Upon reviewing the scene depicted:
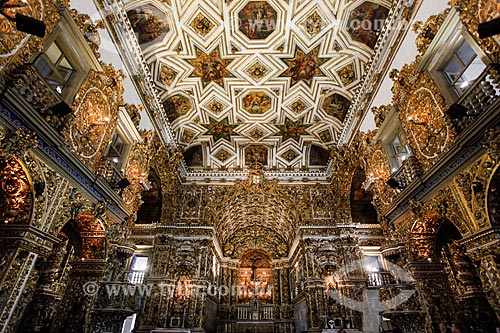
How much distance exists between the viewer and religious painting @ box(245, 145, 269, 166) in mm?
16875

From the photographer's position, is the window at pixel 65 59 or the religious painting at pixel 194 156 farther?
the religious painting at pixel 194 156

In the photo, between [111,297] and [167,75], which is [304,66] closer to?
[167,75]

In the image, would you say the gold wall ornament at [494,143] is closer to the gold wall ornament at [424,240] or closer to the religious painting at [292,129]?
the gold wall ornament at [424,240]

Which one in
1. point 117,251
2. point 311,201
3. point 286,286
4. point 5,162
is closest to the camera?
point 5,162

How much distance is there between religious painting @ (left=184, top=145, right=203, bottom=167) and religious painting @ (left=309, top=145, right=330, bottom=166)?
6826 millimetres

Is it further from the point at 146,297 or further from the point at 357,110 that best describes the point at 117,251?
the point at 357,110

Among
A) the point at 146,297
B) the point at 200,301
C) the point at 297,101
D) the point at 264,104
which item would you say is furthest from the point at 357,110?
the point at 146,297

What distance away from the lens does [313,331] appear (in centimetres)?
1325

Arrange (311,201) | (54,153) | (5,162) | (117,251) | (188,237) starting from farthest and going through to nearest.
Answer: (311,201)
(188,237)
(117,251)
(54,153)
(5,162)

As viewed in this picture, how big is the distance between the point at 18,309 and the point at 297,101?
39.6ft

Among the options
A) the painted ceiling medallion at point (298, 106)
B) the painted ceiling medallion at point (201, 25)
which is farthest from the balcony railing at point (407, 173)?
the painted ceiling medallion at point (201, 25)

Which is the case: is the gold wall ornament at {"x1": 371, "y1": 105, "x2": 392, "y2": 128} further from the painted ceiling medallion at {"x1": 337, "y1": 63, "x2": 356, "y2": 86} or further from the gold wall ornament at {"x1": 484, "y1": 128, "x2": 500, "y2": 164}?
the gold wall ornament at {"x1": 484, "y1": 128, "x2": 500, "y2": 164}

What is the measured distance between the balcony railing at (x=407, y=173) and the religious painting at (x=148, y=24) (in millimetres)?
9028

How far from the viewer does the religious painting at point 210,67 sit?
11.2 m
